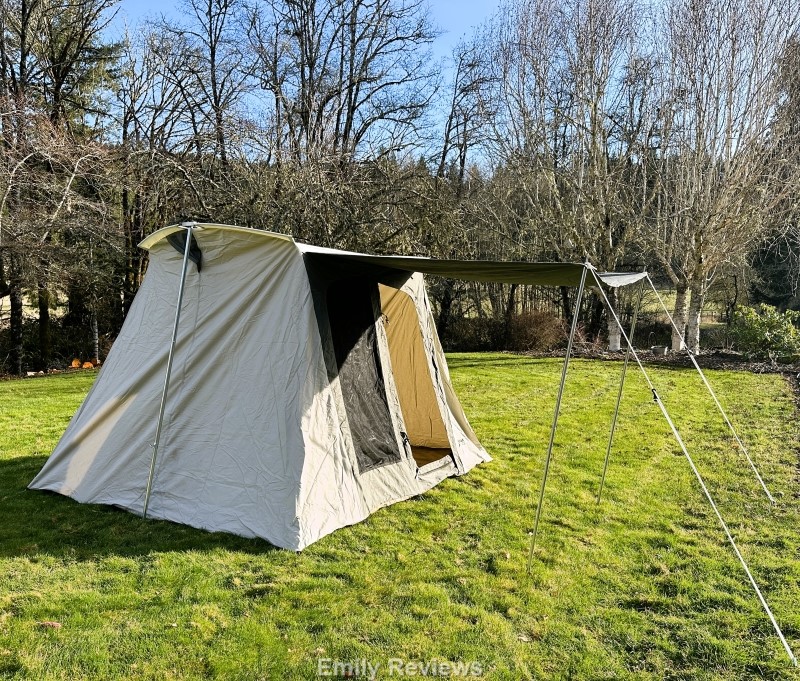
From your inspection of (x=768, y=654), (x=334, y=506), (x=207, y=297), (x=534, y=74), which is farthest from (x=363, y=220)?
(x=768, y=654)

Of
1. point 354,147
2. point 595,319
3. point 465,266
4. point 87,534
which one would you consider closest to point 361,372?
point 465,266

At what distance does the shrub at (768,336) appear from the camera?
11906mm

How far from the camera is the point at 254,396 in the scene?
A: 3.97 metres

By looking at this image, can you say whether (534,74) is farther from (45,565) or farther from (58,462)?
(45,565)

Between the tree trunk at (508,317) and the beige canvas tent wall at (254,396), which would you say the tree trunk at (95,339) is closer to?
the beige canvas tent wall at (254,396)

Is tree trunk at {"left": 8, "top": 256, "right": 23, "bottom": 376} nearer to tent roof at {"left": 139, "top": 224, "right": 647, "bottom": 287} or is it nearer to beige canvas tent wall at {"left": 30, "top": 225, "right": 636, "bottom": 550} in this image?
beige canvas tent wall at {"left": 30, "top": 225, "right": 636, "bottom": 550}

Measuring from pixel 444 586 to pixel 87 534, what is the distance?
2.27 m

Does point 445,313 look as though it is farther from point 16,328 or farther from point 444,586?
point 444,586

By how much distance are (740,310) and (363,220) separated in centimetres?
847

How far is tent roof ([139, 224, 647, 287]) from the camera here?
368cm

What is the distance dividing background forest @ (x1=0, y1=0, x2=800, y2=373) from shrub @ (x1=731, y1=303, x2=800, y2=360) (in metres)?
1.17

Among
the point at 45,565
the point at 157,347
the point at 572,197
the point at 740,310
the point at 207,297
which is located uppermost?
the point at 572,197

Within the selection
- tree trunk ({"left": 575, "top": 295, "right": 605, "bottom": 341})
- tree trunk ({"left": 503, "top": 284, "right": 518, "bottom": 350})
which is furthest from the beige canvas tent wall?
tree trunk ({"left": 575, "top": 295, "right": 605, "bottom": 341})

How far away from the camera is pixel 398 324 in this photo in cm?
532
